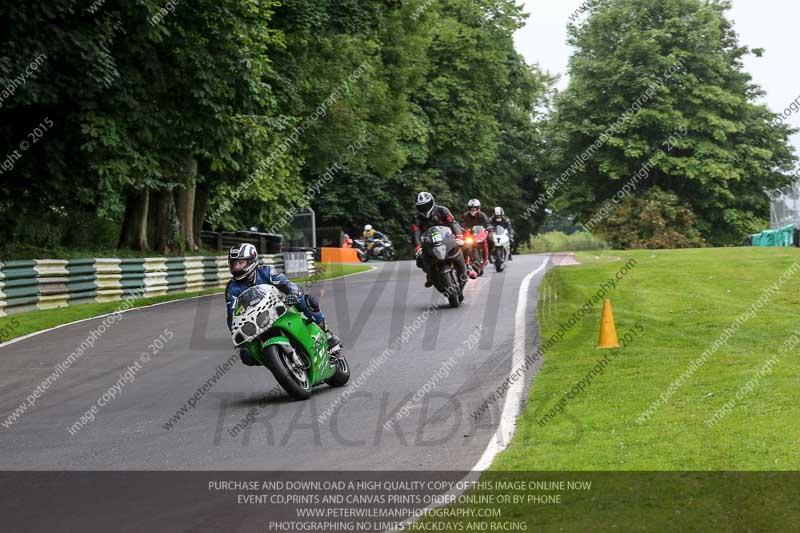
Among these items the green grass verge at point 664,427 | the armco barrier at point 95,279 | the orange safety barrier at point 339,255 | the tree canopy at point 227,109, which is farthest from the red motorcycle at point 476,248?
the orange safety barrier at point 339,255

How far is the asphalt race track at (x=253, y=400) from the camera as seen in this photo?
879 cm

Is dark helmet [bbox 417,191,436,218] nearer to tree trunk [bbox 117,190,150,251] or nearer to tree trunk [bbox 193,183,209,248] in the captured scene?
tree trunk [bbox 117,190,150,251]

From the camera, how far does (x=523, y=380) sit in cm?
1173

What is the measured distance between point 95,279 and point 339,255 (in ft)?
79.5

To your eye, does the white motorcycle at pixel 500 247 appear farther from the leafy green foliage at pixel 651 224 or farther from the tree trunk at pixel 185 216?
the leafy green foliage at pixel 651 224

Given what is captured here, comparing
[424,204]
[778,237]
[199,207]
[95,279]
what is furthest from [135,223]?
[778,237]

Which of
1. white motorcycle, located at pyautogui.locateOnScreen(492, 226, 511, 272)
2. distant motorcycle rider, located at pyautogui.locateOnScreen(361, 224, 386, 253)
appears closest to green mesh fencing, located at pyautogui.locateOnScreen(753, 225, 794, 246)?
white motorcycle, located at pyautogui.locateOnScreen(492, 226, 511, 272)

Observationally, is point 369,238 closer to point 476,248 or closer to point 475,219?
point 475,219

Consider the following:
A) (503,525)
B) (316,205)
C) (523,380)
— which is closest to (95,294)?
(523,380)

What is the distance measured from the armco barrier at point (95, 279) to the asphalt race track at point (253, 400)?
273 cm

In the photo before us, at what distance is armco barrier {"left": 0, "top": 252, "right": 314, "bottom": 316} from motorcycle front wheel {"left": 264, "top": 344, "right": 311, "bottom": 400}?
1144cm

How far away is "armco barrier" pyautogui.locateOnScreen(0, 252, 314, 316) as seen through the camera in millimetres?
21312

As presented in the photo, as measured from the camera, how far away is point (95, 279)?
78.9 feet

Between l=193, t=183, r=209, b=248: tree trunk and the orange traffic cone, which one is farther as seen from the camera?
l=193, t=183, r=209, b=248: tree trunk
